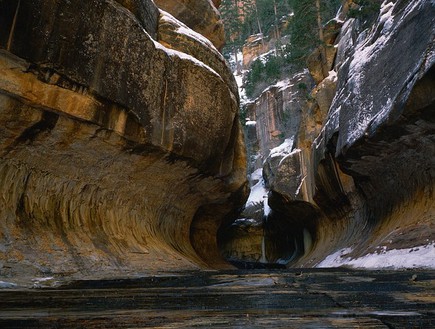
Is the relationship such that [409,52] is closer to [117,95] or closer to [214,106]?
[214,106]

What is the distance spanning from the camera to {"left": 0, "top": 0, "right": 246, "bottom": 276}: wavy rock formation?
289 inches

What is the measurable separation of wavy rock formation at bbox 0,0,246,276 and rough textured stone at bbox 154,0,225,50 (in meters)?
6.30

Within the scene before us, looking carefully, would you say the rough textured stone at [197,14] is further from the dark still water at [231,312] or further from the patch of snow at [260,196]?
the dark still water at [231,312]

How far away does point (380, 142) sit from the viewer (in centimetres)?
1056

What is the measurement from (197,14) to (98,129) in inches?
473

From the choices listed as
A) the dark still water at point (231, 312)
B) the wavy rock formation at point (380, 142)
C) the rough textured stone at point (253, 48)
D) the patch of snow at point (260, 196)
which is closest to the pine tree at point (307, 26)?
the wavy rock formation at point (380, 142)

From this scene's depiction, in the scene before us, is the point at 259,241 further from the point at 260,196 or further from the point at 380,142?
the point at 380,142

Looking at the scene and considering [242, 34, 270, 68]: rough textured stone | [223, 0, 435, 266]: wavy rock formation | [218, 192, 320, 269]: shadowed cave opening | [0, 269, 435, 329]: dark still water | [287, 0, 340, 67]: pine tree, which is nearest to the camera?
[0, 269, 435, 329]: dark still water

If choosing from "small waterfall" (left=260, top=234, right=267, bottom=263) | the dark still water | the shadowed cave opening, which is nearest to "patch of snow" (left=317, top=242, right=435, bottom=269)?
the dark still water

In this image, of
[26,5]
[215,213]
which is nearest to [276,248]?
[215,213]

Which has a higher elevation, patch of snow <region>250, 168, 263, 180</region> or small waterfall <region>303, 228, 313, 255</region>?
patch of snow <region>250, 168, 263, 180</region>

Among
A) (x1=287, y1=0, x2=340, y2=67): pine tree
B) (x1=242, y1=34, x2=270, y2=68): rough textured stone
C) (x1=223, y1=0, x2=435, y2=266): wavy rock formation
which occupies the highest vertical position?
(x1=242, y1=34, x2=270, y2=68): rough textured stone

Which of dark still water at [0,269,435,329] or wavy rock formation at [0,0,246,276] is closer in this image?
dark still water at [0,269,435,329]

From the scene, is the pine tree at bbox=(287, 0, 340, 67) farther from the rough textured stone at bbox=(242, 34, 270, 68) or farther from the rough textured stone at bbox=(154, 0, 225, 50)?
the rough textured stone at bbox=(242, 34, 270, 68)
